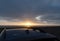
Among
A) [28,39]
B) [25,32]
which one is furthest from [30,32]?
[28,39]

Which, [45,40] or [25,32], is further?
[25,32]

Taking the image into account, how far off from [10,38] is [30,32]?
961 millimetres

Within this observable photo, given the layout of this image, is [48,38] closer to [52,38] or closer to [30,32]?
[52,38]

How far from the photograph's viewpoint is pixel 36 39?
21.4 feet

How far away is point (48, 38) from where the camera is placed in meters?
6.64

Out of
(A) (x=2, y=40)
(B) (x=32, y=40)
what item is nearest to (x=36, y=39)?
(B) (x=32, y=40)

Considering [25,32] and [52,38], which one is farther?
[25,32]

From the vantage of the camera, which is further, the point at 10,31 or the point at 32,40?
the point at 10,31

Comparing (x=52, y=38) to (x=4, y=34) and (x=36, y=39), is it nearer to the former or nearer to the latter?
(x=36, y=39)

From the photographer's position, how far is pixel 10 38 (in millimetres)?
6582

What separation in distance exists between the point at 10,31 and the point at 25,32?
596mm

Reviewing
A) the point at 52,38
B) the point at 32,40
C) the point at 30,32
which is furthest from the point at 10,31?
the point at 52,38

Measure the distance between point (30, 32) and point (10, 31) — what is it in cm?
77

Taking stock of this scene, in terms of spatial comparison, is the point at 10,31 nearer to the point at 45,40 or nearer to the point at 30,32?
the point at 30,32
